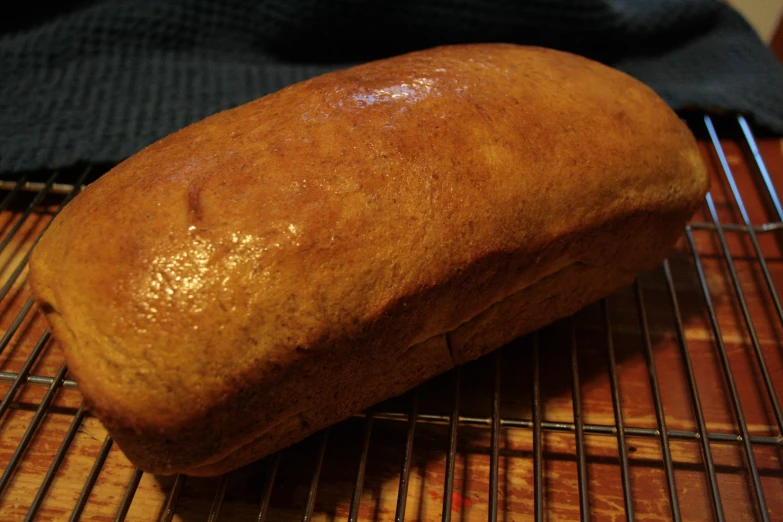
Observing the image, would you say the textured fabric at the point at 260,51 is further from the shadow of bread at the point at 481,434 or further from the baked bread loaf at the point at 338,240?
the shadow of bread at the point at 481,434

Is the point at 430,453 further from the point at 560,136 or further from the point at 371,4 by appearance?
the point at 371,4

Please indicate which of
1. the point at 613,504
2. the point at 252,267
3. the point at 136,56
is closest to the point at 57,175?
the point at 136,56

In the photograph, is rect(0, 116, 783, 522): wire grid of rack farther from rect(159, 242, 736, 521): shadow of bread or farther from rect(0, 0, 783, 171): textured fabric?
rect(0, 0, 783, 171): textured fabric

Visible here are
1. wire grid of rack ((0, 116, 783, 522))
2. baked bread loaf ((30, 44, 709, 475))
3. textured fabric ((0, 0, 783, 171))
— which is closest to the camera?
baked bread loaf ((30, 44, 709, 475))

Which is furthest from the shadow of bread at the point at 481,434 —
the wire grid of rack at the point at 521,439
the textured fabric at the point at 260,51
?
the textured fabric at the point at 260,51

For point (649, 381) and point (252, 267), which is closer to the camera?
point (252, 267)

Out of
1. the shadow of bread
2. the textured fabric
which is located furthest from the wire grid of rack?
the textured fabric
